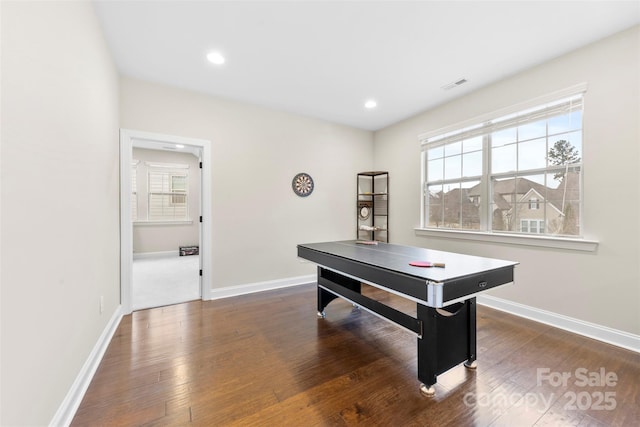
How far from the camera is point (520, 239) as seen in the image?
2943 mm

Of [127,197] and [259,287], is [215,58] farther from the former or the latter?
[259,287]

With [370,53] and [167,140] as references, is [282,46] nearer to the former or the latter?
[370,53]

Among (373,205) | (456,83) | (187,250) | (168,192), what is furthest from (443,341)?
(168,192)

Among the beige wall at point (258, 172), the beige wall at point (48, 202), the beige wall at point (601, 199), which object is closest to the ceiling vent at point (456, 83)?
the beige wall at point (601, 199)

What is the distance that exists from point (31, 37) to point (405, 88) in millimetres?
3310

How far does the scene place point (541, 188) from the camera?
112 inches

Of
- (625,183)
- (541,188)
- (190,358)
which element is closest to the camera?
(190,358)

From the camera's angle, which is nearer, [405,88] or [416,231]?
[405,88]

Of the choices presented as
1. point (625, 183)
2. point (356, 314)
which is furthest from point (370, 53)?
point (356, 314)

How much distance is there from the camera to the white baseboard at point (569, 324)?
7.38 ft

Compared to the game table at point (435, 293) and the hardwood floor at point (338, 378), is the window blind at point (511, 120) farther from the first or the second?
the hardwood floor at point (338, 378)

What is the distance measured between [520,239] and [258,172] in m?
3.45

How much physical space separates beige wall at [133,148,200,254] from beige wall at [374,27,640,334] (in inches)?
248

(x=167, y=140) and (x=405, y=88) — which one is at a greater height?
(x=405, y=88)
